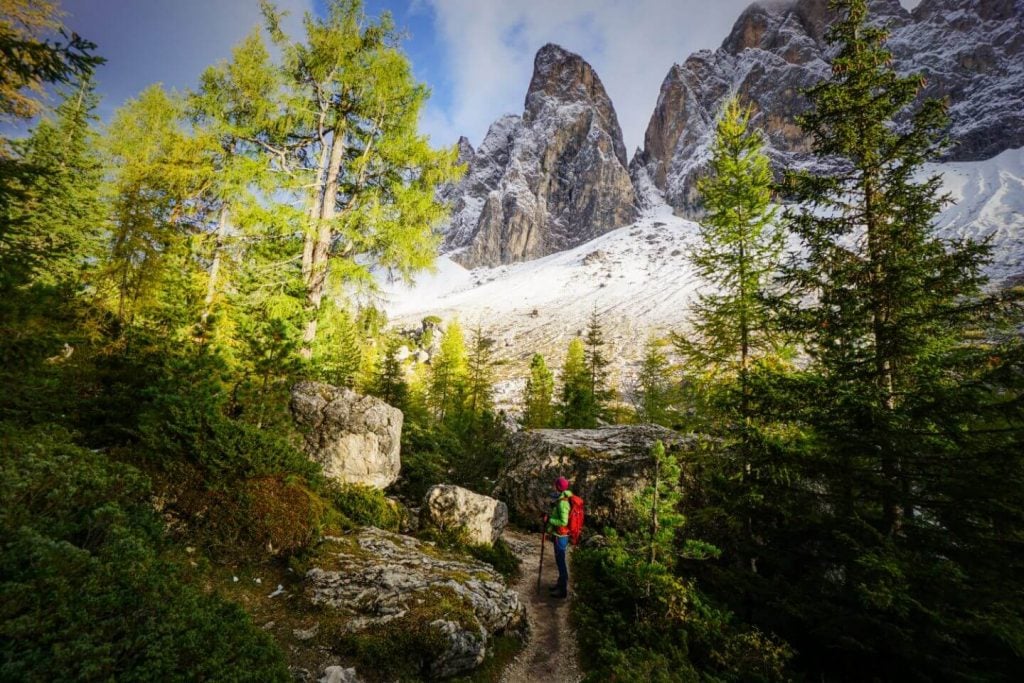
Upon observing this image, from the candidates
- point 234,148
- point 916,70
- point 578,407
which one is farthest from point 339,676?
point 916,70

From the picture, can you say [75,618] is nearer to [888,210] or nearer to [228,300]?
[228,300]

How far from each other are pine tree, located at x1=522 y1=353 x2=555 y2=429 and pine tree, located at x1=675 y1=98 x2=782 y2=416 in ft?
60.4

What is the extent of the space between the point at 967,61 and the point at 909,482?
265201mm

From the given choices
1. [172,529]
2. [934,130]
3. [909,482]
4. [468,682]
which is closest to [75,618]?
[172,529]

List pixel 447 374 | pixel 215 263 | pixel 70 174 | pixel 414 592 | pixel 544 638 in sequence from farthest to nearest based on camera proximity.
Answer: pixel 447 374 < pixel 70 174 < pixel 215 263 < pixel 544 638 < pixel 414 592

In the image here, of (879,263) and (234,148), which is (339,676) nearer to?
(879,263)

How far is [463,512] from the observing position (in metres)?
9.67

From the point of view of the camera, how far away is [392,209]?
11211 millimetres

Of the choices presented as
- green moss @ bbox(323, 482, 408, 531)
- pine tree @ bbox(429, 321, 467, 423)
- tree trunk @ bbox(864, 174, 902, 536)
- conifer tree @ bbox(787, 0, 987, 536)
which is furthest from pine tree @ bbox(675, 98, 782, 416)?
pine tree @ bbox(429, 321, 467, 423)

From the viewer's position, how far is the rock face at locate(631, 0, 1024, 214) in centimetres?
14562

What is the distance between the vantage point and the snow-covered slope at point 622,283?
93.0 metres

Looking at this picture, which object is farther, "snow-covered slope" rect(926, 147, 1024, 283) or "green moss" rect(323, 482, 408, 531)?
"snow-covered slope" rect(926, 147, 1024, 283)

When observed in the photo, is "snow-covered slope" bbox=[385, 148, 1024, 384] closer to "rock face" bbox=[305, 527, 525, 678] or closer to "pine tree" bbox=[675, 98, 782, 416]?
"pine tree" bbox=[675, 98, 782, 416]

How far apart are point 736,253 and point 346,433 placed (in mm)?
10949
